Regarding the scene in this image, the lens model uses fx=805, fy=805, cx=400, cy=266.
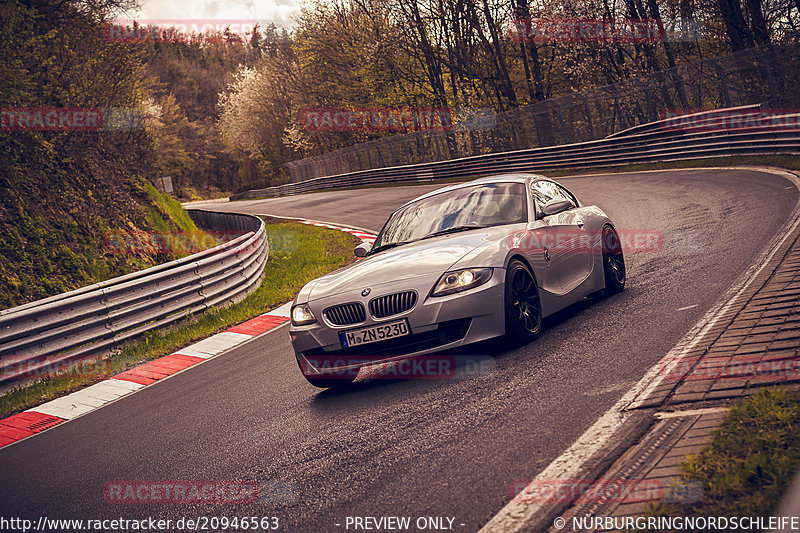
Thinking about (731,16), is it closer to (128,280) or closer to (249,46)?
(128,280)

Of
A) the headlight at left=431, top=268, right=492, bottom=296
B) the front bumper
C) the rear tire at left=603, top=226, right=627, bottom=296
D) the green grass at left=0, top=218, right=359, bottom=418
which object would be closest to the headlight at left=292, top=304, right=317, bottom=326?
the front bumper

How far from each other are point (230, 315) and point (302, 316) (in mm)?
6253

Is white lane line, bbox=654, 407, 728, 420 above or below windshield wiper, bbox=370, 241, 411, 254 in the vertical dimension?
below

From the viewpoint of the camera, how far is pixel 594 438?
4.10 meters

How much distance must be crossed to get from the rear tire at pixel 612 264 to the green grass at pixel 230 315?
5752 millimetres

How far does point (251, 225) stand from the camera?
22.6m

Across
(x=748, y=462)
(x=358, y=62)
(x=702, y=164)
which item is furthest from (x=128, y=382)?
(x=358, y=62)

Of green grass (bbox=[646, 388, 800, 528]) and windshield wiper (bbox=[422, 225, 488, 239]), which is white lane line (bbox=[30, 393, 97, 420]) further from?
green grass (bbox=[646, 388, 800, 528])

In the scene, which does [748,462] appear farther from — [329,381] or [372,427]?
[329,381]

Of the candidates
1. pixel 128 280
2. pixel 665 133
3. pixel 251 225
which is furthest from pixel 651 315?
pixel 665 133

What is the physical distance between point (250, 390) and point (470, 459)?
3.35m

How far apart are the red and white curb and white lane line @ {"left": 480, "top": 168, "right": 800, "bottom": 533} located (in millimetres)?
5442

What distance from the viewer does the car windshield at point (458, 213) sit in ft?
23.9

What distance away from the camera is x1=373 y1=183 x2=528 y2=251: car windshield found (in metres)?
7.28
